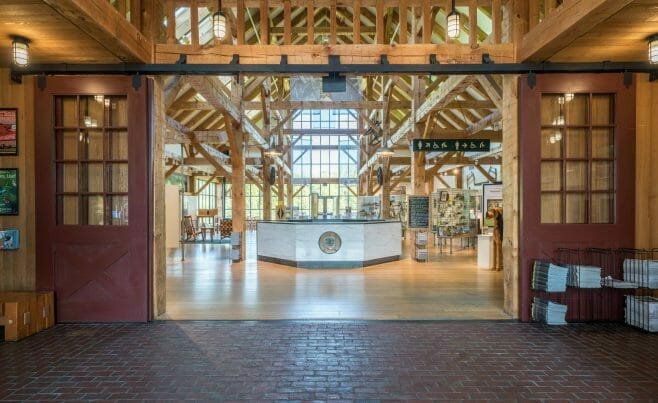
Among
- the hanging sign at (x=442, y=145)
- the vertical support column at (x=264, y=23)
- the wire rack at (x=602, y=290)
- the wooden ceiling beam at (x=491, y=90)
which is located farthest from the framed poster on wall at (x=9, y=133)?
the wooden ceiling beam at (x=491, y=90)

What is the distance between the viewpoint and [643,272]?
414 cm

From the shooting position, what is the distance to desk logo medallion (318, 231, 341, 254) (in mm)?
8484

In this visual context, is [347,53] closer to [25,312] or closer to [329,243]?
[25,312]

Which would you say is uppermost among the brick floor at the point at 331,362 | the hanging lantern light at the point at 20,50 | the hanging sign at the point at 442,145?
the hanging lantern light at the point at 20,50

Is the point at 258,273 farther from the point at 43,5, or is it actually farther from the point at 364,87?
the point at 364,87

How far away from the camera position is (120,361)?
11.0ft

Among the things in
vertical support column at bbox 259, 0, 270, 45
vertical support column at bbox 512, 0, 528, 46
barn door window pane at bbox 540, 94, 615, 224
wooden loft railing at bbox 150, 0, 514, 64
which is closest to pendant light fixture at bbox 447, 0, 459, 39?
wooden loft railing at bbox 150, 0, 514, 64

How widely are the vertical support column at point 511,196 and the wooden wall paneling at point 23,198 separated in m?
6.10

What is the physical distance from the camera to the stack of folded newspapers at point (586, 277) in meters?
4.14

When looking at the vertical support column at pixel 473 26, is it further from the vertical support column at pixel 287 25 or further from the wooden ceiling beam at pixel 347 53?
the vertical support column at pixel 287 25

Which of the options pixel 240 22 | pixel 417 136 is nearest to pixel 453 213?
pixel 417 136

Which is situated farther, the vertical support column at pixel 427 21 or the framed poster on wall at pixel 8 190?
the vertical support column at pixel 427 21

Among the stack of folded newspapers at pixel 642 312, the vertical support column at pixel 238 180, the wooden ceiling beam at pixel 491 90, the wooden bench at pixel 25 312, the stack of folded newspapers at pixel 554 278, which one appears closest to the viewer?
the wooden bench at pixel 25 312

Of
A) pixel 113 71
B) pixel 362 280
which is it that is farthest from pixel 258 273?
pixel 113 71
